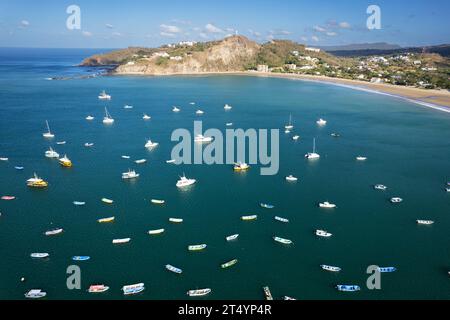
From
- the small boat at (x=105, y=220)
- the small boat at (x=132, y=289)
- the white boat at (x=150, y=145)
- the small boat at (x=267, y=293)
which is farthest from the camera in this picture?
the white boat at (x=150, y=145)

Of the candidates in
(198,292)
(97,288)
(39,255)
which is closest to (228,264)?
(198,292)

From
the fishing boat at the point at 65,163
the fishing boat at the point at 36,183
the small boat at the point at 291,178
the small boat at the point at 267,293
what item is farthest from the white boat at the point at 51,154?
the small boat at the point at 267,293

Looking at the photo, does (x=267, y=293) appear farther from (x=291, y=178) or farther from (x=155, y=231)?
(x=291, y=178)

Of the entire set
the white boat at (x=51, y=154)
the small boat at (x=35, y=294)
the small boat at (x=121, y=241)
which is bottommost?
the small boat at (x=35, y=294)

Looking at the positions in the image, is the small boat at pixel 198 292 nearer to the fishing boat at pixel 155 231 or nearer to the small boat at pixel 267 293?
the small boat at pixel 267 293

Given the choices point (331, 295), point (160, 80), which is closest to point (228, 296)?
point (331, 295)

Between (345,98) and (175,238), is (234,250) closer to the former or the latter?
(175,238)
